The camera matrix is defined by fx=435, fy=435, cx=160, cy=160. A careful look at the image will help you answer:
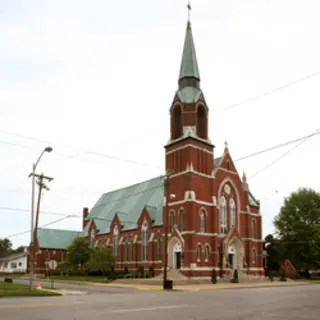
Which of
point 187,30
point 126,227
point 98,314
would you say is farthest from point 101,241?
point 98,314

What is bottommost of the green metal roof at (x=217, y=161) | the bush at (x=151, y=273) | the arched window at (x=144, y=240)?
the bush at (x=151, y=273)

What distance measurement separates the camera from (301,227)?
6800 centimetres

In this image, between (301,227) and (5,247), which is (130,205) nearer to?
(301,227)

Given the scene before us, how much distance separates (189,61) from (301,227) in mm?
31204

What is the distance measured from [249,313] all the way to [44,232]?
250ft

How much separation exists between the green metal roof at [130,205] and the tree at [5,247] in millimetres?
61970

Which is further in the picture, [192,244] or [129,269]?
[129,269]

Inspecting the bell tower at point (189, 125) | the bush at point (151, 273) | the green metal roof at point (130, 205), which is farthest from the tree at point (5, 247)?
the bell tower at point (189, 125)

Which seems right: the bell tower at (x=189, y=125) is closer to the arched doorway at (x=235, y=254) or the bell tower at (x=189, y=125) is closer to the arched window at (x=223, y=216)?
the arched window at (x=223, y=216)

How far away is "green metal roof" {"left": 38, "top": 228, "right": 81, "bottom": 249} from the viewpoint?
8378 centimetres

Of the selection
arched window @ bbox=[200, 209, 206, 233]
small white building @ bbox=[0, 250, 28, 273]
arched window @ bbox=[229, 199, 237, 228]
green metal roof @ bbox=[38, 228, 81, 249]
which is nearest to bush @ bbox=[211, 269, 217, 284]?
arched window @ bbox=[200, 209, 206, 233]

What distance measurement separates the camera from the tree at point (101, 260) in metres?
62.5

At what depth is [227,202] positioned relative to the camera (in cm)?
5947

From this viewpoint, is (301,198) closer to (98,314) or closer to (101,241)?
(101,241)
